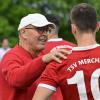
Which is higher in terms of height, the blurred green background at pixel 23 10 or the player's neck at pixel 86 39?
the player's neck at pixel 86 39

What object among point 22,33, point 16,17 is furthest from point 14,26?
point 22,33

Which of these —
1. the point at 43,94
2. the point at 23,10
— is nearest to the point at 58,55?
the point at 43,94

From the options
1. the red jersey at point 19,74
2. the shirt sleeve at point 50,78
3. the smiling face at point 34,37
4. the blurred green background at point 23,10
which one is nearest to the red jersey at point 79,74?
the shirt sleeve at point 50,78

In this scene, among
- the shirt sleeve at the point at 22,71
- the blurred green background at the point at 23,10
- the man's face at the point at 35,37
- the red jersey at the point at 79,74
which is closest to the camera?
the red jersey at the point at 79,74

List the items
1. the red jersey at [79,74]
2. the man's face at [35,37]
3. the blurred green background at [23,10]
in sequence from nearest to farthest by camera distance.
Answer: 1. the red jersey at [79,74]
2. the man's face at [35,37]
3. the blurred green background at [23,10]

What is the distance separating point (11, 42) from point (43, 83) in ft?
72.7

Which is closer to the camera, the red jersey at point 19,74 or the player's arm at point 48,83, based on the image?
the player's arm at point 48,83

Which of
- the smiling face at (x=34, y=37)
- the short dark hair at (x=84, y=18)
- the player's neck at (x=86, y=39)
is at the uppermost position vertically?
the short dark hair at (x=84, y=18)

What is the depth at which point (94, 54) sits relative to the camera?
5.32 m

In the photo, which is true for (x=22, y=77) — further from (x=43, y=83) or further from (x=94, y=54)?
(x=94, y=54)

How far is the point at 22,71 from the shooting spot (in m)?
5.75

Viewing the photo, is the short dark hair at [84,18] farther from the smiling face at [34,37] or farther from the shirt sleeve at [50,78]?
the smiling face at [34,37]

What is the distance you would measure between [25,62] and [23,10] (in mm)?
22611

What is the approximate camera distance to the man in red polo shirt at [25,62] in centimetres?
571
